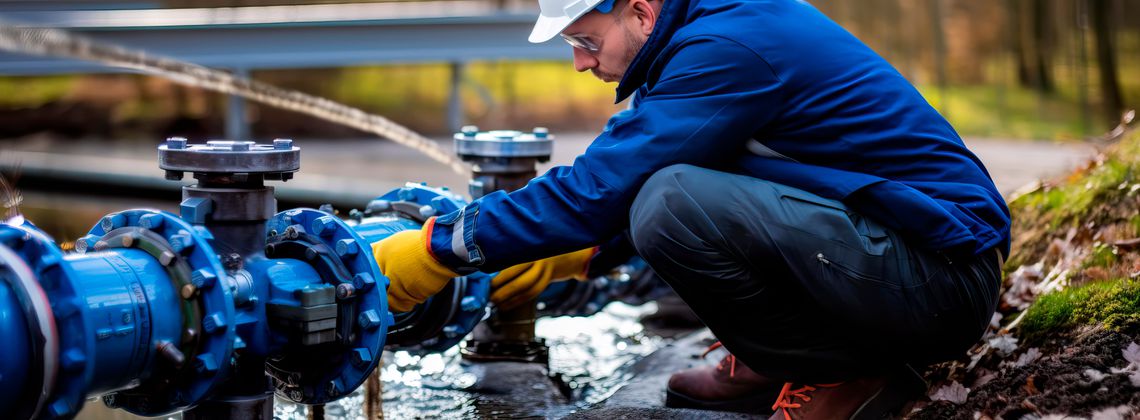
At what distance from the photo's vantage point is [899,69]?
12.7m

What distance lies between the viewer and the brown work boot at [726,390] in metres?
2.77

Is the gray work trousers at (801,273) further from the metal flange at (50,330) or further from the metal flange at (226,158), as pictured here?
the metal flange at (50,330)

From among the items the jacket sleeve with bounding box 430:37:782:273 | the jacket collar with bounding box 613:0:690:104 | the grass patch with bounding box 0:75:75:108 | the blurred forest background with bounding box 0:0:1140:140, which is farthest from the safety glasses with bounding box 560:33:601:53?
the grass patch with bounding box 0:75:75:108

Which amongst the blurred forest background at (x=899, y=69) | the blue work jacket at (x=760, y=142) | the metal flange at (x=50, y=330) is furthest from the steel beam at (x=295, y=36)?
the metal flange at (x=50, y=330)

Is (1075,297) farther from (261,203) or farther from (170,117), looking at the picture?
(170,117)

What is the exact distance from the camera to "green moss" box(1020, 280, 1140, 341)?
2432 mm

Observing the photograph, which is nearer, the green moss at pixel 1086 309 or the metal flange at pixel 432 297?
the green moss at pixel 1086 309

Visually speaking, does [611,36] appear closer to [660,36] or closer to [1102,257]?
[660,36]

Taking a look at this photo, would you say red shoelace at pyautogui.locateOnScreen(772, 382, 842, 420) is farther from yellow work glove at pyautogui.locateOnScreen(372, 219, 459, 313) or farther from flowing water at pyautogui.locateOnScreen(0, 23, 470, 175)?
flowing water at pyautogui.locateOnScreen(0, 23, 470, 175)

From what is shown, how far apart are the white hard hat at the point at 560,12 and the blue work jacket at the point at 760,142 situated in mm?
143

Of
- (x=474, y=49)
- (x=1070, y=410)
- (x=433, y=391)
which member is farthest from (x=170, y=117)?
(x=1070, y=410)

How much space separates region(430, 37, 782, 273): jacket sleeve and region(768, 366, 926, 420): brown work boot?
0.58 m

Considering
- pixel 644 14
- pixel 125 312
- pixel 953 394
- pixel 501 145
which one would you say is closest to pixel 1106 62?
pixel 501 145

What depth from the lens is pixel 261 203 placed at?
7.04 feet
